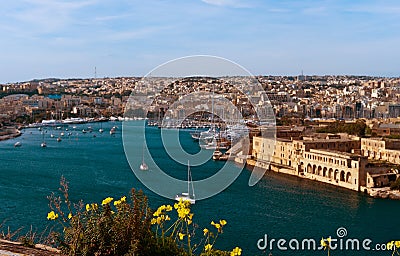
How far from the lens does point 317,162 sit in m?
9.12

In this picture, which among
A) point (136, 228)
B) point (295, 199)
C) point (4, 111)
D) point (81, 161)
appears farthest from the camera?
point (4, 111)

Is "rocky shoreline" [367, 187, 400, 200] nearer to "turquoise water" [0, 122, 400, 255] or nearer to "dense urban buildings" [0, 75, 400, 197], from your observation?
"dense urban buildings" [0, 75, 400, 197]

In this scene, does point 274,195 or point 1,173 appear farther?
point 1,173

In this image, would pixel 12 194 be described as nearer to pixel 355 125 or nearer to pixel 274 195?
pixel 274 195

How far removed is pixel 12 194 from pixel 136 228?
6.64m

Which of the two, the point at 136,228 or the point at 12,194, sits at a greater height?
the point at 136,228

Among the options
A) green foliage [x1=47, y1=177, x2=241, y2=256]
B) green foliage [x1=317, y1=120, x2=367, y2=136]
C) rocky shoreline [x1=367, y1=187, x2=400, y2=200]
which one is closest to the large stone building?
rocky shoreline [x1=367, y1=187, x2=400, y2=200]

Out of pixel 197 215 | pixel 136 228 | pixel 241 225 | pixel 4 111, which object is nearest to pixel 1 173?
pixel 197 215

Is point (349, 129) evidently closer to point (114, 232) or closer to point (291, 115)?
point (291, 115)

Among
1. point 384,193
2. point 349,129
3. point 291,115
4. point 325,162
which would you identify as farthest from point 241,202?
point 291,115

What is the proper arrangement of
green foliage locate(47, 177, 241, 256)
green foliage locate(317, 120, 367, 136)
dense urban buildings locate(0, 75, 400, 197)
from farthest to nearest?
green foliage locate(317, 120, 367, 136)
dense urban buildings locate(0, 75, 400, 197)
green foliage locate(47, 177, 241, 256)

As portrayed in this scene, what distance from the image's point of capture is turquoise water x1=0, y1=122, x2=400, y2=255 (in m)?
5.60

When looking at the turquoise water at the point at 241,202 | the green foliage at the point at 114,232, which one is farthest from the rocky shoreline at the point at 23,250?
the turquoise water at the point at 241,202

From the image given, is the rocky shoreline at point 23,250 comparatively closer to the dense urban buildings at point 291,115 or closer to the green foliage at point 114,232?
the green foliage at point 114,232
